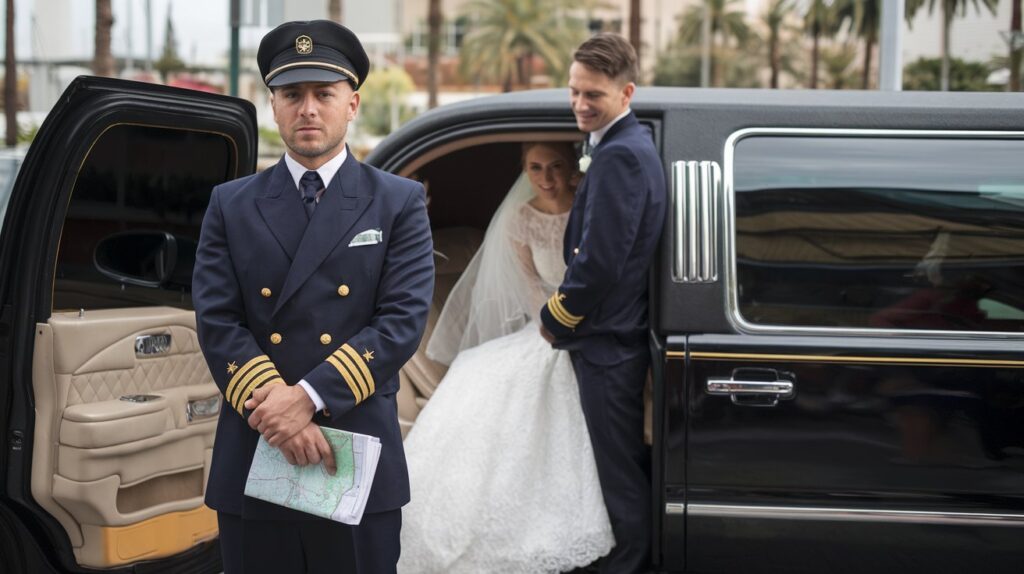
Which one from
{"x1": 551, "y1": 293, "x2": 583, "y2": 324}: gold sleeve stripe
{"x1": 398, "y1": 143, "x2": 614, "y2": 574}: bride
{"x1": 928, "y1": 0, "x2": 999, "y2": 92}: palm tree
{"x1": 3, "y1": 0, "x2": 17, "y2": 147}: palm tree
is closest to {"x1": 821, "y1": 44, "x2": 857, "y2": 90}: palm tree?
{"x1": 928, "y1": 0, "x2": 999, "y2": 92}: palm tree

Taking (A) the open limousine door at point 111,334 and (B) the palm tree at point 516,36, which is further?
(B) the palm tree at point 516,36

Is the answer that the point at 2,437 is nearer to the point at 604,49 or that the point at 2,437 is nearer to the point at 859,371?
the point at 604,49

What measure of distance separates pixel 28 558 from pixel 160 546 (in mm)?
358

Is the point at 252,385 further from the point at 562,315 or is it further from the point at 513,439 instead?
the point at 513,439

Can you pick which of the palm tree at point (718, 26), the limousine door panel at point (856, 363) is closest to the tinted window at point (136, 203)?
the limousine door panel at point (856, 363)

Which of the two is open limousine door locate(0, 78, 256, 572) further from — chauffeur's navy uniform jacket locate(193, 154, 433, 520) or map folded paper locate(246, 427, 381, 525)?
map folded paper locate(246, 427, 381, 525)

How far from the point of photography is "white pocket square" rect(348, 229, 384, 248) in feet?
8.28

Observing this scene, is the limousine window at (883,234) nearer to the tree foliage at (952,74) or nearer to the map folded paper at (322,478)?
the map folded paper at (322,478)

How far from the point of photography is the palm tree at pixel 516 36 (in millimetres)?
47500

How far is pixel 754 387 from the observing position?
3059mm

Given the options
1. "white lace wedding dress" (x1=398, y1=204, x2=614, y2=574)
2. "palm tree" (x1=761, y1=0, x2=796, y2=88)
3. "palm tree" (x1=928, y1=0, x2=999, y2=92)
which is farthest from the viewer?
"palm tree" (x1=761, y1=0, x2=796, y2=88)

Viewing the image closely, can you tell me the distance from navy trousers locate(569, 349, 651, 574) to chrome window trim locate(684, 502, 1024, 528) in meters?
0.21

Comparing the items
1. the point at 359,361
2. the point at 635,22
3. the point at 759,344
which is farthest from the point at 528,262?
the point at 635,22

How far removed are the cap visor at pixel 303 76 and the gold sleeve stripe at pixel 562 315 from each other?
44.8 inches
